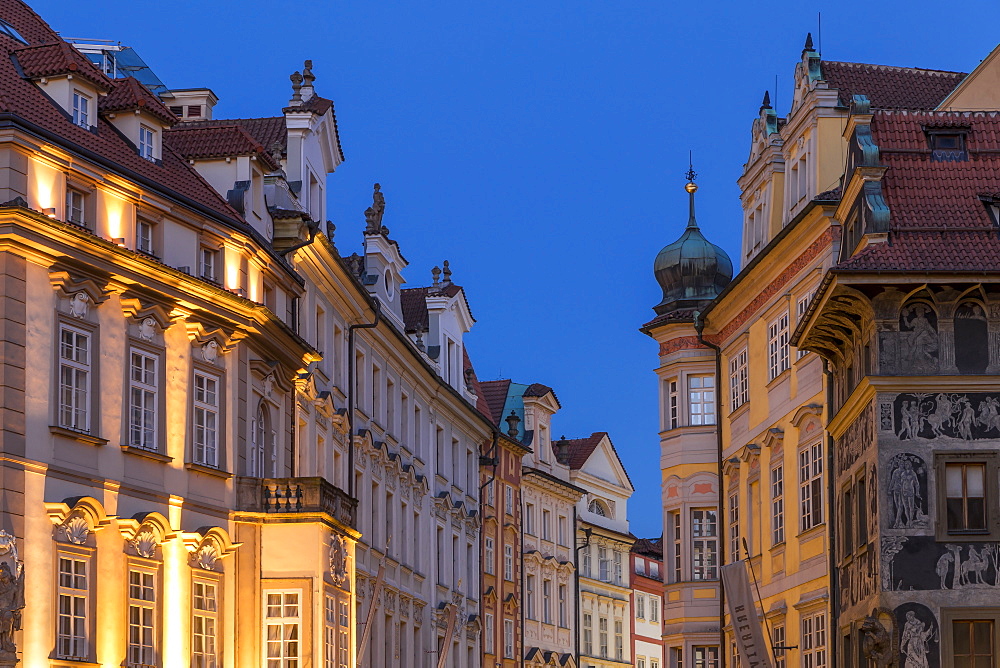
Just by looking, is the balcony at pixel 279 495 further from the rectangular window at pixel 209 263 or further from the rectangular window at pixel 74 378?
the rectangular window at pixel 74 378

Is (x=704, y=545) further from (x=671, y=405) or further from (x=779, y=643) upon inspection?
(x=779, y=643)

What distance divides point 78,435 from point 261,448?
7.53 m

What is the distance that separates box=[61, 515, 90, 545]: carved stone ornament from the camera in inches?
1148

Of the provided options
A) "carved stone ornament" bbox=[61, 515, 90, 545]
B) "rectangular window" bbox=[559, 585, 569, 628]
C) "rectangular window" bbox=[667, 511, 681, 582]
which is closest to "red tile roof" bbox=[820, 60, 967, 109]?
"rectangular window" bbox=[667, 511, 681, 582]

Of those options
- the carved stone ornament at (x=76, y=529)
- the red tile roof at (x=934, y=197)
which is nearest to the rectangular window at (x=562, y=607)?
the red tile roof at (x=934, y=197)

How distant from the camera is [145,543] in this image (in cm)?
3130

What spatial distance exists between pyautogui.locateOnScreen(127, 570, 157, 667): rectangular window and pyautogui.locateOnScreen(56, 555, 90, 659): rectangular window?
1.36 metres

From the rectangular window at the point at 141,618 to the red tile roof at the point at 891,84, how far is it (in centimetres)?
2044

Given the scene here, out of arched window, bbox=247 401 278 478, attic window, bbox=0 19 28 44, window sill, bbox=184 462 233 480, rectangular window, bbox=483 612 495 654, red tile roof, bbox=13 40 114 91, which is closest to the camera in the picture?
red tile roof, bbox=13 40 114 91

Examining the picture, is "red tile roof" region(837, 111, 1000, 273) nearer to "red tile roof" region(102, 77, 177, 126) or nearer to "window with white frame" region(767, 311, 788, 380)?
"window with white frame" region(767, 311, 788, 380)

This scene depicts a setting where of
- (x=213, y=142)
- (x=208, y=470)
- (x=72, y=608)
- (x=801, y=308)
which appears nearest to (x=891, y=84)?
(x=801, y=308)

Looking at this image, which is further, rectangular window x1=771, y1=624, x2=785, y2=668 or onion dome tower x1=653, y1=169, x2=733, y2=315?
onion dome tower x1=653, y1=169, x2=733, y2=315

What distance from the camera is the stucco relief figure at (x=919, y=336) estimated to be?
33.3 meters

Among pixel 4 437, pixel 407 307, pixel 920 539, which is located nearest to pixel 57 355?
pixel 4 437
